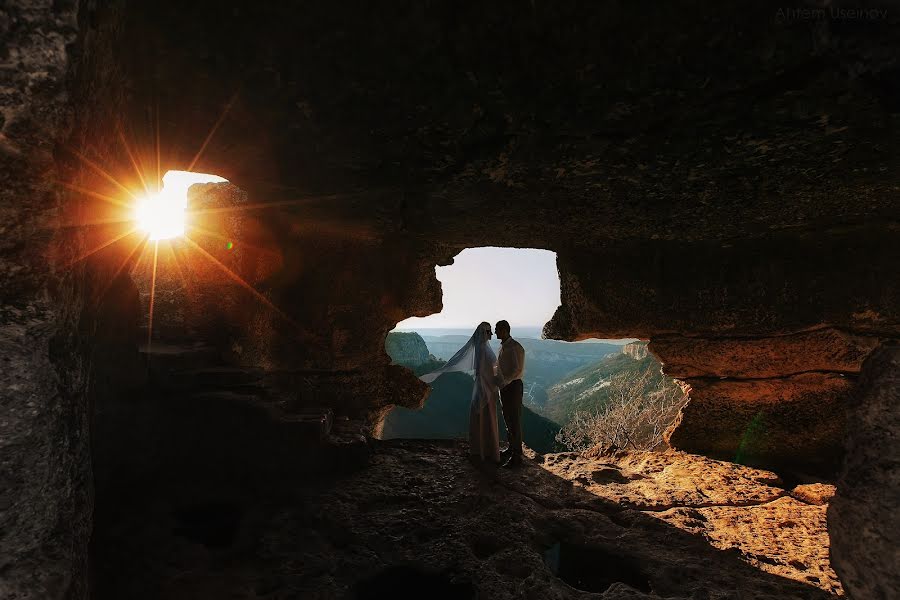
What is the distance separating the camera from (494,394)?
5195mm

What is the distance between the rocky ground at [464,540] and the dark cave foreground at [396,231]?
5 cm

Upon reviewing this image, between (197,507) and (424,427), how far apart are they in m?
47.2

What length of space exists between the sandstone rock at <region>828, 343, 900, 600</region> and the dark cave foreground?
12 mm

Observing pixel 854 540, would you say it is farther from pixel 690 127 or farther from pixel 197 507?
pixel 197 507

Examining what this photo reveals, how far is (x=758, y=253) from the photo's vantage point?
4633mm

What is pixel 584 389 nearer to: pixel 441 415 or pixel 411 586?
pixel 441 415

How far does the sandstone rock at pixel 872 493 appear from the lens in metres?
1.74

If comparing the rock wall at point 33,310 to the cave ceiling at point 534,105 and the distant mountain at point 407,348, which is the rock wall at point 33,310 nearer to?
the cave ceiling at point 534,105

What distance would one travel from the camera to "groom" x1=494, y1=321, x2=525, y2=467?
5.09 metres

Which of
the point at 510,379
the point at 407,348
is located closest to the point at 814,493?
the point at 510,379

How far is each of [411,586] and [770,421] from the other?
199 inches

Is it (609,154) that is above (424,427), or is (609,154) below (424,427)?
above

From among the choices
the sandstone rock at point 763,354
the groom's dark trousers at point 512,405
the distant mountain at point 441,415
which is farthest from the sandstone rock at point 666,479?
the distant mountain at point 441,415

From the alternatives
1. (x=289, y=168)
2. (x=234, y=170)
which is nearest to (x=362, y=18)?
(x=289, y=168)
